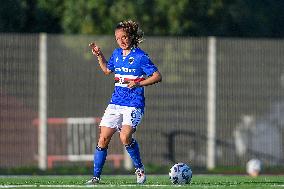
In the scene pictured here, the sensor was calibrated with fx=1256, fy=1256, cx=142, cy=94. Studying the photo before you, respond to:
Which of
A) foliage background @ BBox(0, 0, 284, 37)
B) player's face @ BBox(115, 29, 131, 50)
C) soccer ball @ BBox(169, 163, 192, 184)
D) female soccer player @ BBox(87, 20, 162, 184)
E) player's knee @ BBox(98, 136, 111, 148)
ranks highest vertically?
foliage background @ BBox(0, 0, 284, 37)

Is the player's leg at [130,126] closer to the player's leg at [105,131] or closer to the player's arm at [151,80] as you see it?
the player's leg at [105,131]

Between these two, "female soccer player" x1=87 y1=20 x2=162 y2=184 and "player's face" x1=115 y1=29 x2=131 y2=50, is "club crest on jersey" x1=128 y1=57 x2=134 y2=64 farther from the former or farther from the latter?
"player's face" x1=115 y1=29 x2=131 y2=50

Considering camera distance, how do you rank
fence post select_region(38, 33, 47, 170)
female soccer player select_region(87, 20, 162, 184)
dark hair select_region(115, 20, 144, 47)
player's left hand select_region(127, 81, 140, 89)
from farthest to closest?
fence post select_region(38, 33, 47, 170), dark hair select_region(115, 20, 144, 47), female soccer player select_region(87, 20, 162, 184), player's left hand select_region(127, 81, 140, 89)

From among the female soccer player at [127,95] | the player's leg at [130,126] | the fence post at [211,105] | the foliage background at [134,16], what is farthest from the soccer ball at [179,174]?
the foliage background at [134,16]

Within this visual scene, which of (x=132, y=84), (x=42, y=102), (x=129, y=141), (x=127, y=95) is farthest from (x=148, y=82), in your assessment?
(x=42, y=102)

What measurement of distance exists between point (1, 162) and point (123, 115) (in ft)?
42.6

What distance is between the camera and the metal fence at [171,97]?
2855 cm

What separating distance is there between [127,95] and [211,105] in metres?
13.9

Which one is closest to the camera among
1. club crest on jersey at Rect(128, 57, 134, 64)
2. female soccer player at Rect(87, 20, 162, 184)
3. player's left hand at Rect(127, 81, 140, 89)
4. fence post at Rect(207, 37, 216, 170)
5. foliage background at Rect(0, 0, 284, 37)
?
player's left hand at Rect(127, 81, 140, 89)

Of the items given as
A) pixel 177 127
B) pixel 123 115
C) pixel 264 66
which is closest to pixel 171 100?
pixel 177 127

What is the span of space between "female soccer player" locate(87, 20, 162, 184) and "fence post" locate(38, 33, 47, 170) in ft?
40.8

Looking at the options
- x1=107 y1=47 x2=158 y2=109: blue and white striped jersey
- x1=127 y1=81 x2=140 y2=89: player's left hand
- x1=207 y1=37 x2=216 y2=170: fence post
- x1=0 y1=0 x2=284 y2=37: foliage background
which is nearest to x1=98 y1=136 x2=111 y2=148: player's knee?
x1=107 y1=47 x2=158 y2=109: blue and white striped jersey

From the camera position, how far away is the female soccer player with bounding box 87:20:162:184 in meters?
15.8

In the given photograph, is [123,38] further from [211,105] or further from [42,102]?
[211,105]
